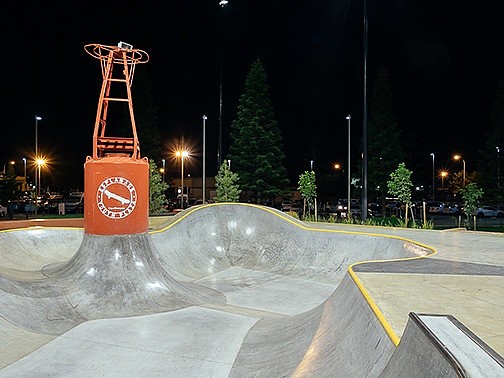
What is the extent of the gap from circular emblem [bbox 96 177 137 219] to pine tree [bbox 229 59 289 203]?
78.6ft

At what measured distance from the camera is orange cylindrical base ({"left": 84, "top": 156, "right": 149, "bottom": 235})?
37.6 ft

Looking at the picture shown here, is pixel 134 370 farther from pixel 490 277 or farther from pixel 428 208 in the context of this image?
pixel 428 208

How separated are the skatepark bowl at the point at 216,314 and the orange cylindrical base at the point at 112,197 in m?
0.33

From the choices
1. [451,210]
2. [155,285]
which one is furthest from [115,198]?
[451,210]

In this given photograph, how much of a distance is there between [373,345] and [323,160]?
181 ft

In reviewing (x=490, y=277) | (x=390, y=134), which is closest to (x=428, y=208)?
(x=390, y=134)

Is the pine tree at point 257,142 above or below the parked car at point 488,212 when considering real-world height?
above

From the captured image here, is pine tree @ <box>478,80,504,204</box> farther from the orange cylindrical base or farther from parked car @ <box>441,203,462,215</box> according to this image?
the orange cylindrical base

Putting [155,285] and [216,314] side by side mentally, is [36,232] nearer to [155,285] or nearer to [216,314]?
[155,285]

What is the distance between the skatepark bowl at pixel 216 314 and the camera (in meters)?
4.75

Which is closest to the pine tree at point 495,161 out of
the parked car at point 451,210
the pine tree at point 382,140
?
the parked car at point 451,210

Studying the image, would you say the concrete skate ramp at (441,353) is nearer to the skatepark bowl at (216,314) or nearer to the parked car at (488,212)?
the skatepark bowl at (216,314)

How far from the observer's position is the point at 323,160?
194ft

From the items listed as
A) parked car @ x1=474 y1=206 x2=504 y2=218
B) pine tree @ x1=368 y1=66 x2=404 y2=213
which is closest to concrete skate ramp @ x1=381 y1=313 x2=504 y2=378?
pine tree @ x1=368 y1=66 x2=404 y2=213
